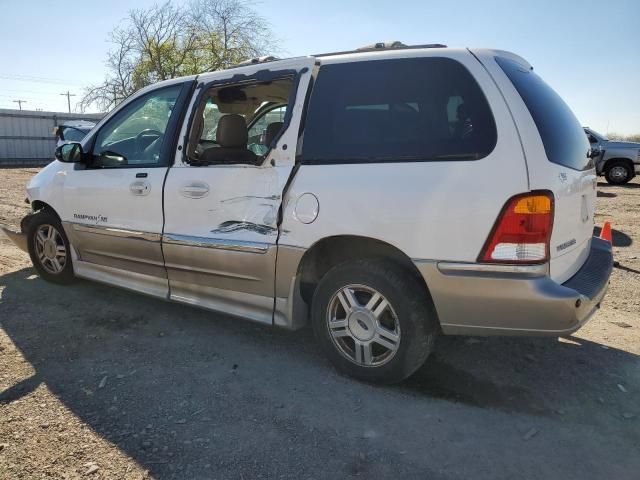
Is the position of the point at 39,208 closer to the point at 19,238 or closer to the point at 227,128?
the point at 19,238

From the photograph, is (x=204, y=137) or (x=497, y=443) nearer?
(x=497, y=443)

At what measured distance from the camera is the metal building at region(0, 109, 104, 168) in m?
23.2

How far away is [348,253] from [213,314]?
1.67 metres

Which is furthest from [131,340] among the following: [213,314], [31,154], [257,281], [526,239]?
[31,154]

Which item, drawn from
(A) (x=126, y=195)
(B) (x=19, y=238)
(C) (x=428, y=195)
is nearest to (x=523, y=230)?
(C) (x=428, y=195)

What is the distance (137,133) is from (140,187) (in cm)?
67

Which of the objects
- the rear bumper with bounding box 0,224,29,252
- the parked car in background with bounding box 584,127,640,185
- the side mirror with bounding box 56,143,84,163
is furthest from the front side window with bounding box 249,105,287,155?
the parked car in background with bounding box 584,127,640,185

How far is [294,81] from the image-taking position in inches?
130

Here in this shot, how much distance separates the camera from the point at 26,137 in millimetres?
23797

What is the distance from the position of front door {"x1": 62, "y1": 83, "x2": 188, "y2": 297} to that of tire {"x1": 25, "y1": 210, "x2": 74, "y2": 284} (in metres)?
0.24

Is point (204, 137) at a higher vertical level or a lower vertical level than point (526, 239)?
higher

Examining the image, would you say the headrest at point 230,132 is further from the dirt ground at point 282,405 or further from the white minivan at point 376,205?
the dirt ground at point 282,405

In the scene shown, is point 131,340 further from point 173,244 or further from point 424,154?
point 424,154

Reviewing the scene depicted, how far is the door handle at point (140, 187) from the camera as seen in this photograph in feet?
12.7
